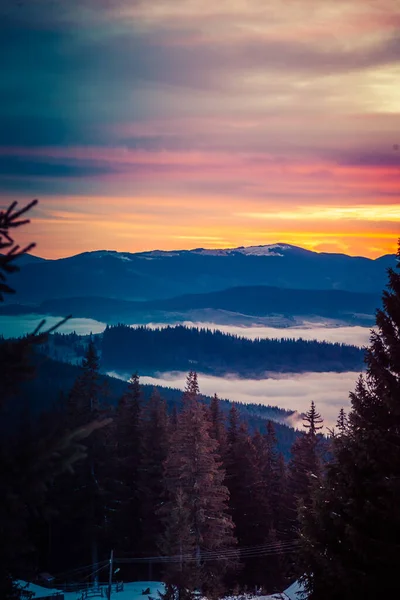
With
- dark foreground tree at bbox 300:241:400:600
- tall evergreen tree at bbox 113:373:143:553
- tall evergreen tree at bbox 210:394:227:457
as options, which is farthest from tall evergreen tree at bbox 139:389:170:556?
dark foreground tree at bbox 300:241:400:600

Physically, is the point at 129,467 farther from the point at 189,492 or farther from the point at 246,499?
the point at 189,492

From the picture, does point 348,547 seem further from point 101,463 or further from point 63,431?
point 101,463

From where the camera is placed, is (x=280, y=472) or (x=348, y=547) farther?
(x=280, y=472)

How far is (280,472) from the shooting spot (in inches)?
2004

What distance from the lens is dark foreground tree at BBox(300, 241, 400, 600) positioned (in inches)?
527

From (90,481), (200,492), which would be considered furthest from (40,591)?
(200,492)

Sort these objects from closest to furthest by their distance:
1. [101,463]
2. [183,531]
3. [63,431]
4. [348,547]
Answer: [63,431]
[348,547]
[183,531]
[101,463]

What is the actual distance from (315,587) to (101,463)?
22075 mm

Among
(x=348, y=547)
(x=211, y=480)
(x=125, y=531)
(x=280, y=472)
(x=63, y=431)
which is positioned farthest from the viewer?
(x=280, y=472)

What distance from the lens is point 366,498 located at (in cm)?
1441

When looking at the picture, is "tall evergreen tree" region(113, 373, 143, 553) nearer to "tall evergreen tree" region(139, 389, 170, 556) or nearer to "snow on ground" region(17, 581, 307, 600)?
"tall evergreen tree" region(139, 389, 170, 556)

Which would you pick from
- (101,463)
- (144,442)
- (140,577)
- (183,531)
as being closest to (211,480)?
(183,531)

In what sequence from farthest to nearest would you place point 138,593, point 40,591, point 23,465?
point 138,593 → point 40,591 → point 23,465

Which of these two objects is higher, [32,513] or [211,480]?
[32,513]
